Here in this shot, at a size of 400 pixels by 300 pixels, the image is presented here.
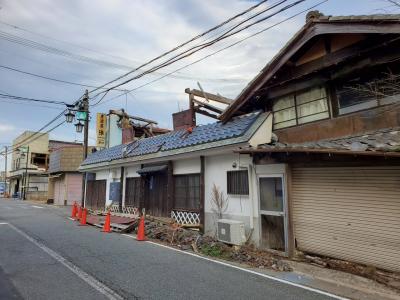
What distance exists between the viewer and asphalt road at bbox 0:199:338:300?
6.04m

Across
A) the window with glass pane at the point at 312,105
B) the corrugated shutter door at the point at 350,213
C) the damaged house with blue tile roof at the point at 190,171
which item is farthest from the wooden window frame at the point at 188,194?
the window with glass pane at the point at 312,105

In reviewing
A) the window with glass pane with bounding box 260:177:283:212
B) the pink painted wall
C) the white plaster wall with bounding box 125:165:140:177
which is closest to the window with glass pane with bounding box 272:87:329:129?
the window with glass pane with bounding box 260:177:283:212

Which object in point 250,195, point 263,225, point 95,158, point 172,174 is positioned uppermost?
point 95,158

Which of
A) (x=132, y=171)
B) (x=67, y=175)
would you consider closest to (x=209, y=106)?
(x=132, y=171)

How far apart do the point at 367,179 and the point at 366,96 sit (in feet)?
8.28

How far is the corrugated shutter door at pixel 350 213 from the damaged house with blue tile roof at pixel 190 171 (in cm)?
213

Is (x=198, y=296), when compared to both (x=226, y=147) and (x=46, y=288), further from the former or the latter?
(x=226, y=147)

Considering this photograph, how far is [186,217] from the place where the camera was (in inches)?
554

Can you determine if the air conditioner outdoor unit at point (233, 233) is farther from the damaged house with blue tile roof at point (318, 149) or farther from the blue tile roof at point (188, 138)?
the blue tile roof at point (188, 138)

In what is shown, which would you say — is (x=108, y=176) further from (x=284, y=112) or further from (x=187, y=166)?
(x=284, y=112)

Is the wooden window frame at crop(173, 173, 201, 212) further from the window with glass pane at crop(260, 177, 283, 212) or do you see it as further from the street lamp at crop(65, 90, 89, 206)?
the street lamp at crop(65, 90, 89, 206)

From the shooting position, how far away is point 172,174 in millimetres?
15164

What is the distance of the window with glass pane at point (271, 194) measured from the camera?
10188 millimetres

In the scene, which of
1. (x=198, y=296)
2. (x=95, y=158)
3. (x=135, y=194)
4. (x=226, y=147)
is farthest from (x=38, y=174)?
(x=198, y=296)
